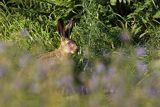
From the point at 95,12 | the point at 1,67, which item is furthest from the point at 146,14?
the point at 1,67

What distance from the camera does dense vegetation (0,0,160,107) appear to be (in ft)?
9.09

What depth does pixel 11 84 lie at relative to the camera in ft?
9.24

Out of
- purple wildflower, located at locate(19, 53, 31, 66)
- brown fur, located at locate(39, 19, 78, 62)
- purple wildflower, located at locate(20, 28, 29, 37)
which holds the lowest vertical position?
purple wildflower, located at locate(20, 28, 29, 37)

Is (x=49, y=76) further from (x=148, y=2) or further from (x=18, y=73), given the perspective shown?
(x=148, y=2)

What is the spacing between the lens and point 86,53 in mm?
5207

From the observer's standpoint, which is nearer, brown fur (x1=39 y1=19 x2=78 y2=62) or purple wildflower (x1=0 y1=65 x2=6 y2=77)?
purple wildflower (x1=0 y1=65 x2=6 y2=77)

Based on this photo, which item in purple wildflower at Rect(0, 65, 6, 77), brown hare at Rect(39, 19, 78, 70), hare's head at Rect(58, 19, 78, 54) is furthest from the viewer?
hare's head at Rect(58, 19, 78, 54)

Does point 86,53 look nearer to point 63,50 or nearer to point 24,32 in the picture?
point 63,50

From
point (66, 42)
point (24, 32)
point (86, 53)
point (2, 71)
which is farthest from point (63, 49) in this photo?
point (2, 71)

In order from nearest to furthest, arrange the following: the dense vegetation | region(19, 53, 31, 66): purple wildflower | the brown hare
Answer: the dense vegetation
region(19, 53, 31, 66): purple wildflower
the brown hare

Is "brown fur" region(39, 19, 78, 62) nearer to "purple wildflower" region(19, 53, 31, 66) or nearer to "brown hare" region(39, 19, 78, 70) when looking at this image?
"brown hare" region(39, 19, 78, 70)

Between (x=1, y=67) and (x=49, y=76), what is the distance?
1.63 feet

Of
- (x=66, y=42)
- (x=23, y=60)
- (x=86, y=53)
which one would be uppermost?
(x=23, y=60)

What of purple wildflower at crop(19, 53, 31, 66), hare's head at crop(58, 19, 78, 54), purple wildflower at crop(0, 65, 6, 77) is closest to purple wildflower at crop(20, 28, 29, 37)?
hare's head at crop(58, 19, 78, 54)
